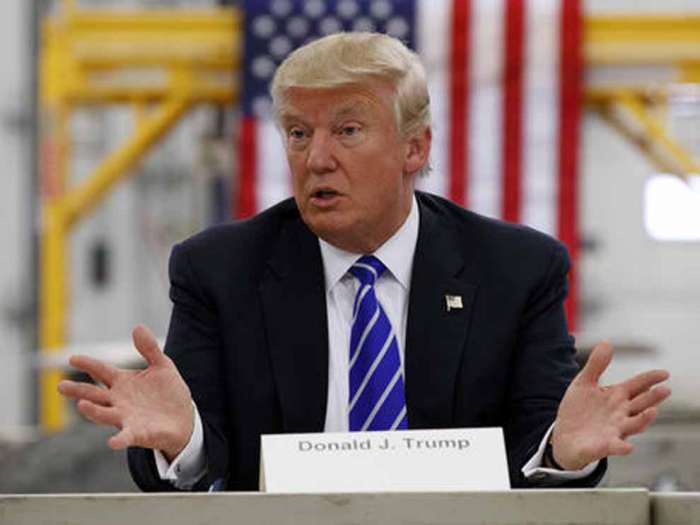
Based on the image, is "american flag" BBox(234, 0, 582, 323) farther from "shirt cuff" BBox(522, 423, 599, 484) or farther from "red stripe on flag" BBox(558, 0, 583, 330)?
"shirt cuff" BBox(522, 423, 599, 484)

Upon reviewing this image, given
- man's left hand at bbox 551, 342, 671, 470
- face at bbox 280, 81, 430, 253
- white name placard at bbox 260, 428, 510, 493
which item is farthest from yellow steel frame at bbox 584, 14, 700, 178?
white name placard at bbox 260, 428, 510, 493

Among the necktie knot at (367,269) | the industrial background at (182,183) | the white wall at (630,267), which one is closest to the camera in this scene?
the necktie knot at (367,269)

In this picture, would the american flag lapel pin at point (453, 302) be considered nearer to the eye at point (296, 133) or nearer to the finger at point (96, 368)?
the eye at point (296, 133)

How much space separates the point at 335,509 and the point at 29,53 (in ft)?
35.6

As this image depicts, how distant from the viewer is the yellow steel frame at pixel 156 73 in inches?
351

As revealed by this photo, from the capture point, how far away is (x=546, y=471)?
2.96 meters

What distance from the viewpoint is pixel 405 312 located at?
11.0ft

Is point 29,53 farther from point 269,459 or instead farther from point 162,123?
point 269,459

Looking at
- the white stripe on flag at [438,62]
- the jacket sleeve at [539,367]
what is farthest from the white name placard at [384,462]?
the white stripe on flag at [438,62]

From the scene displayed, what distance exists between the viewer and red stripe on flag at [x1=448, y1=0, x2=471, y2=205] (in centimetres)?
875

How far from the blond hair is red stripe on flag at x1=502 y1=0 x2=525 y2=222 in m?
5.54

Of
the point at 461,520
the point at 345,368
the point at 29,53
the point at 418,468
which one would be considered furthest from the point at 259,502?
the point at 29,53

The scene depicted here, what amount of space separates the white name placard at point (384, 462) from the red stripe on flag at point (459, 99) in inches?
239

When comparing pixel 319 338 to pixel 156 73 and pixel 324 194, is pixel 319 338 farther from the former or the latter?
pixel 156 73
